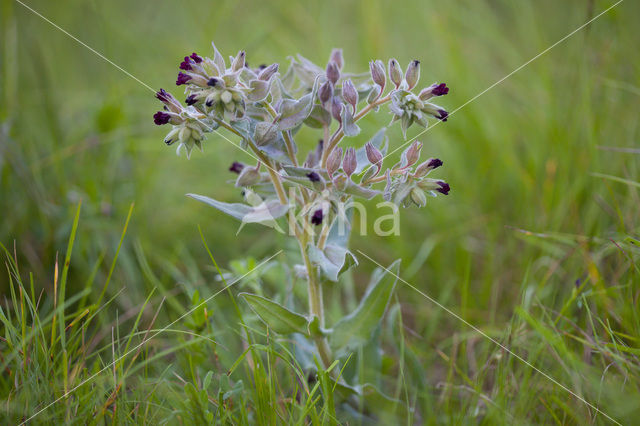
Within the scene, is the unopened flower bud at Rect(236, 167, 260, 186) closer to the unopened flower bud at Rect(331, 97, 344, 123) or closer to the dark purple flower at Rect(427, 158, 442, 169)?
the unopened flower bud at Rect(331, 97, 344, 123)

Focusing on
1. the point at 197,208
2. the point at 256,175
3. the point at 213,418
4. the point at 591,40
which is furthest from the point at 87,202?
the point at 591,40

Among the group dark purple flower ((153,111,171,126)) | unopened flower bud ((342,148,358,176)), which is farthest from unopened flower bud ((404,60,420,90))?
dark purple flower ((153,111,171,126))

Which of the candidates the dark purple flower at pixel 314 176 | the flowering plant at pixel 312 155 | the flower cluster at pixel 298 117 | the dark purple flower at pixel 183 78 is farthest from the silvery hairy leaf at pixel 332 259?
the dark purple flower at pixel 183 78

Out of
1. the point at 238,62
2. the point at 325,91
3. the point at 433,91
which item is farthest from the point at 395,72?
the point at 238,62

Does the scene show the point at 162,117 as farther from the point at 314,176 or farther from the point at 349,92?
the point at 349,92

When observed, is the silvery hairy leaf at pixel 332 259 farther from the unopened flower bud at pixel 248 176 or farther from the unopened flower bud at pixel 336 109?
the unopened flower bud at pixel 336 109
